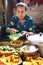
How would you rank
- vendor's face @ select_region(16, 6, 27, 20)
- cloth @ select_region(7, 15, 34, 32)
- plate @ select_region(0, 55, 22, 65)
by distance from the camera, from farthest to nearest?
cloth @ select_region(7, 15, 34, 32), vendor's face @ select_region(16, 6, 27, 20), plate @ select_region(0, 55, 22, 65)

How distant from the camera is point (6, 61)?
100cm

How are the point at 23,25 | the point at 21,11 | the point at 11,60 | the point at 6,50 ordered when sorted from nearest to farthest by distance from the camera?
the point at 11,60 < the point at 6,50 < the point at 21,11 < the point at 23,25

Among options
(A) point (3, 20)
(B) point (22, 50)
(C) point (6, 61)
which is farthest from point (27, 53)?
(A) point (3, 20)

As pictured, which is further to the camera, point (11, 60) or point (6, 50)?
point (6, 50)

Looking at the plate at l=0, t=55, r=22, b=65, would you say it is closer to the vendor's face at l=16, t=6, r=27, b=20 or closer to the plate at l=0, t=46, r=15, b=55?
the plate at l=0, t=46, r=15, b=55

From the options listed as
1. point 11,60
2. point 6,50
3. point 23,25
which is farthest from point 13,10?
point 11,60

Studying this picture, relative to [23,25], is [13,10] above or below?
above

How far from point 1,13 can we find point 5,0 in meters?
0.21

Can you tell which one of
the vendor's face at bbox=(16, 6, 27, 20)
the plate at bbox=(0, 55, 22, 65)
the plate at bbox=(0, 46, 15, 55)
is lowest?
the plate at bbox=(0, 55, 22, 65)

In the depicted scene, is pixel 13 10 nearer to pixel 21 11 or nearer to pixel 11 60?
pixel 21 11

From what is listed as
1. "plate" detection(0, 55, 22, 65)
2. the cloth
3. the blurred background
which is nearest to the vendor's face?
the cloth

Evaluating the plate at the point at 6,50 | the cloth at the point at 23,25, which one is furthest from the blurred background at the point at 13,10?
the plate at the point at 6,50

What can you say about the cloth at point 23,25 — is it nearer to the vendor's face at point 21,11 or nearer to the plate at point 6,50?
the vendor's face at point 21,11

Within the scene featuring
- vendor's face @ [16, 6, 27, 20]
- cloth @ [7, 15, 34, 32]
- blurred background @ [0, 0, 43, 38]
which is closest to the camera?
vendor's face @ [16, 6, 27, 20]
